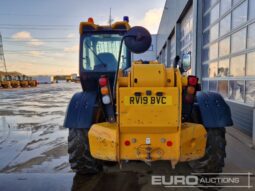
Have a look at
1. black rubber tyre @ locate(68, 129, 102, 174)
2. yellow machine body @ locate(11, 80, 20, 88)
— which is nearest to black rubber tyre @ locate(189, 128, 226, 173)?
black rubber tyre @ locate(68, 129, 102, 174)

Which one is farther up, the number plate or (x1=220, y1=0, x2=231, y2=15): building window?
(x1=220, y1=0, x2=231, y2=15): building window

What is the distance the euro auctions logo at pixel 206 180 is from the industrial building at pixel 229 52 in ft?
6.28

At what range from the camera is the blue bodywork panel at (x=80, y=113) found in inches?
154

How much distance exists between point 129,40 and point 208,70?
798 cm

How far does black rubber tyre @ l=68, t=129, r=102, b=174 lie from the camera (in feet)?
13.2

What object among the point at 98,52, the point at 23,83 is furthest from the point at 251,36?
the point at 23,83

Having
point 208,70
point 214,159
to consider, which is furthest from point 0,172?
point 208,70

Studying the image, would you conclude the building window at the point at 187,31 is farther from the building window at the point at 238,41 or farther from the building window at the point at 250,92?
the building window at the point at 250,92

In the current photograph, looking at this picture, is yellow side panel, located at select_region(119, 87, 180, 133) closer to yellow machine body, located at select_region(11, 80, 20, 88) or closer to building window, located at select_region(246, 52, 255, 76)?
building window, located at select_region(246, 52, 255, 76)

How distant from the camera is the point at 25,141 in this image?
6.82 meters

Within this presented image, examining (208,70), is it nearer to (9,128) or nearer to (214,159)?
(214,159)

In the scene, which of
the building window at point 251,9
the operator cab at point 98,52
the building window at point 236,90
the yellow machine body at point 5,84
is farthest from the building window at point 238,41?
the yellow machine body at point 5,84

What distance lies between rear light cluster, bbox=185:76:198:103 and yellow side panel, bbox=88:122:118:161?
3.76 feet

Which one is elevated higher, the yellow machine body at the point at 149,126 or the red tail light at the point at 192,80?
the red tail light at the point at 192,80
